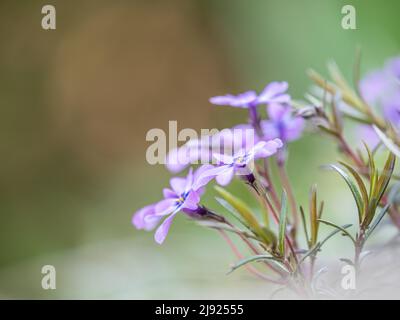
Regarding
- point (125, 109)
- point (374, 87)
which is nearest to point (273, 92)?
point (374, 87)

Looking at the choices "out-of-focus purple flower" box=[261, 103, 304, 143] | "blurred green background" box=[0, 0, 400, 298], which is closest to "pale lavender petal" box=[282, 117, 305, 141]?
"out-of-focus purple flower" box=[261, 103, 304, 143]

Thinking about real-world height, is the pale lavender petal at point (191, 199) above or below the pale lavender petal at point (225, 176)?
below

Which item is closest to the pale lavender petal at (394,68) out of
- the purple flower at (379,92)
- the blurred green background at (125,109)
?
the purple flower at (379,92)

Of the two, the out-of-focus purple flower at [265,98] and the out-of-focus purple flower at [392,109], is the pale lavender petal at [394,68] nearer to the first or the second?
the out-of-focus purple flower at [392,109]

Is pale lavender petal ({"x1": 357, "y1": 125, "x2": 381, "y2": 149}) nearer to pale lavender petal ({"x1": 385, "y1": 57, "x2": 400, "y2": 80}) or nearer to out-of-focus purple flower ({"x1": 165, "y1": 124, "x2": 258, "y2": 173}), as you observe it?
pale lavender petal ({"x1": 385, "y1": 57, "x2": 400, "y2": 80})
